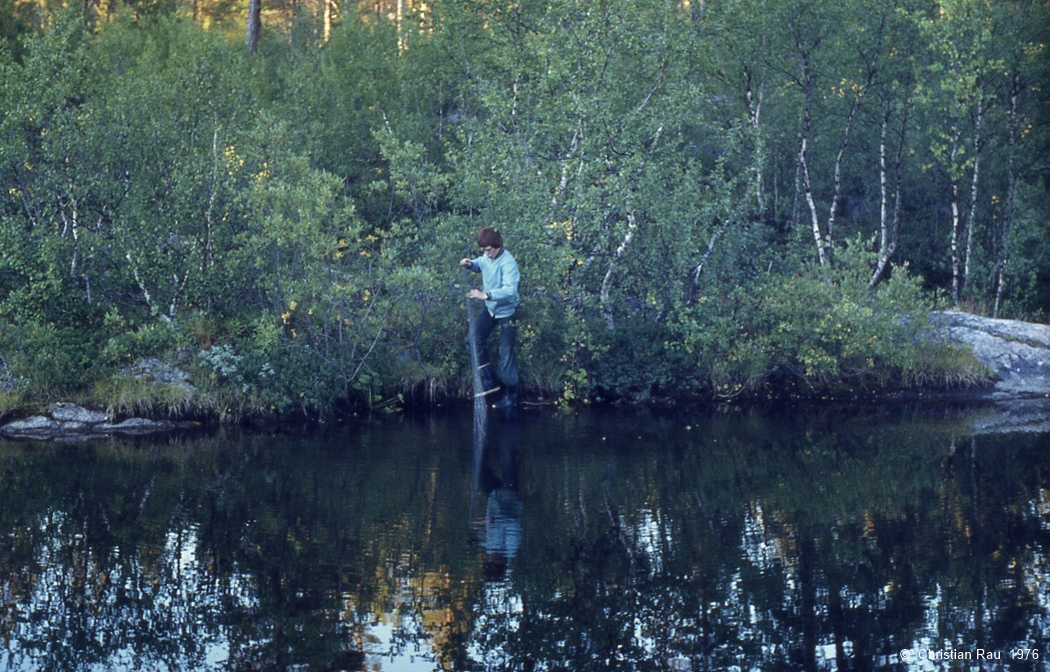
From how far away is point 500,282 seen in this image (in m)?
13.2

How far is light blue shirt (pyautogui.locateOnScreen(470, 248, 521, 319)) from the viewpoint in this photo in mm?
12953

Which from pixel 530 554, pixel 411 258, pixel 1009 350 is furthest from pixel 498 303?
pixel 1009 350

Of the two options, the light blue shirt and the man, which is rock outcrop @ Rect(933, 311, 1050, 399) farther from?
the light blue shirt

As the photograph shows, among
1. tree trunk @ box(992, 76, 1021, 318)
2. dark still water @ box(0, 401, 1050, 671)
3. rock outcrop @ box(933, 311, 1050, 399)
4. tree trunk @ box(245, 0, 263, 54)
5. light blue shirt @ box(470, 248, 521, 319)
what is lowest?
dark still water @ box(0, 401, 1050, 671)

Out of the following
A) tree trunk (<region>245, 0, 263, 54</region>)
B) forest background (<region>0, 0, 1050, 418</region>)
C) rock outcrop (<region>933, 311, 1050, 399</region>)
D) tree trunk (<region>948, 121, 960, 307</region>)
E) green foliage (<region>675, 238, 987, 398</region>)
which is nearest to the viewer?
forest background (<region>0, 0, 1050, 418</region>)

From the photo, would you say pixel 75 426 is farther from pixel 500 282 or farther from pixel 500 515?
pixel 500 515

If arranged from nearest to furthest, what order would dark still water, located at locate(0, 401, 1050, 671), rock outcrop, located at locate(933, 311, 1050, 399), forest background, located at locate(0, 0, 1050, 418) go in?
dark still water, located at locate(0, 401, 1050, 671) → forest background, located at locate(0, 0, 1050, 418) → rock outcrop, located at locate(933, 311, 1050, 399)

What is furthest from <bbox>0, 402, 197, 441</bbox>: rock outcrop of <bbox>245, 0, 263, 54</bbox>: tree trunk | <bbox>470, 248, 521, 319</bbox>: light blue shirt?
<bbox>245, 0, 263, 54</bbox>: tree trunk

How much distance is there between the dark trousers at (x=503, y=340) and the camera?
1366 centimetres

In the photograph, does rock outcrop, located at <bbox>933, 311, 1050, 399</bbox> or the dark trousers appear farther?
rock outcrop, located at <bbox>933, 311, 1050, 399</bbox>

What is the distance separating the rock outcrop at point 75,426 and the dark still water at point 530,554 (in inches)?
33.2

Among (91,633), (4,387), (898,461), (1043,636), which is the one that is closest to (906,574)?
(1043,636)

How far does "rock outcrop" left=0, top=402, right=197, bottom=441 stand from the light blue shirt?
13.9ft

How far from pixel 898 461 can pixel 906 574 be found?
4050mm
